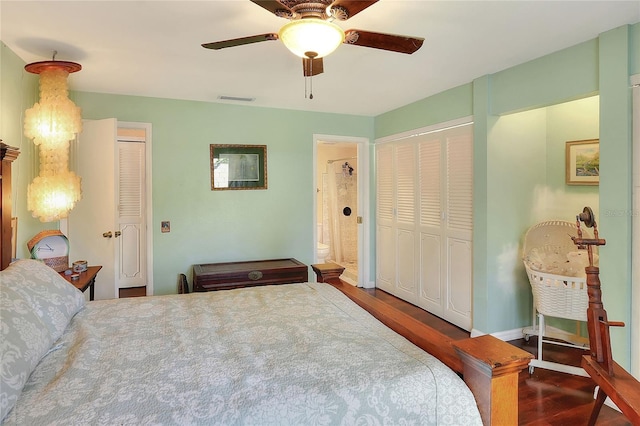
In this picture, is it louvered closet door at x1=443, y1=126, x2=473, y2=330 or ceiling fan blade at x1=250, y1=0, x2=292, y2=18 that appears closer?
ceiling fan blade at x1=250, y1=0, x2=292, y2=18

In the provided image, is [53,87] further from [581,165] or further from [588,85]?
[581,165]

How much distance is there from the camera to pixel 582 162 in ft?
10.9

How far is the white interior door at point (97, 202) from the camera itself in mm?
3377

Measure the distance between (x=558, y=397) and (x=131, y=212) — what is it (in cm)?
487

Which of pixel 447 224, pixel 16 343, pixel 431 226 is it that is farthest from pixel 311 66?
pixel 431 226

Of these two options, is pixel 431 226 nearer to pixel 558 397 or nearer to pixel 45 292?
pixel 558 397

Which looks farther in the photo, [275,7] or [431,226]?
[431,226]

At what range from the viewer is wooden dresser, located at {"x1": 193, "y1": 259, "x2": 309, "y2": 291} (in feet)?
11.8

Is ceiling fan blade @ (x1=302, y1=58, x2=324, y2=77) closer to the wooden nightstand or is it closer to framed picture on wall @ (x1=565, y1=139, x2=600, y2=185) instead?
the wooden nightstand

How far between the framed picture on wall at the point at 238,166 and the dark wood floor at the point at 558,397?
3148mm

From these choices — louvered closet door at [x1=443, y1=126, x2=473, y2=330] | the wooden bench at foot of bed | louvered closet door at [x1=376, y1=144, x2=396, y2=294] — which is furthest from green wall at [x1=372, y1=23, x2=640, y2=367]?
the wooden bench at foot of bed

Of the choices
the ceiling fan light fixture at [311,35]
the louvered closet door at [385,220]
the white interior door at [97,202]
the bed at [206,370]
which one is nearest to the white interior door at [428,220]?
the louvered closet door at [385,220]

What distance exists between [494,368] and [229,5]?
2.10 meters

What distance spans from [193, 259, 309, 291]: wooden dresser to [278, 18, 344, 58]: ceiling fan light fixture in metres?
2.49
